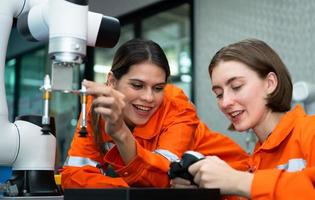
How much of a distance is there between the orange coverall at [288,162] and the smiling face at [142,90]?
0.32 meters

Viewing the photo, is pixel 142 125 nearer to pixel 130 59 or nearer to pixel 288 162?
pixel 130 59

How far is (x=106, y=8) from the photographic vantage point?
4.08 meters

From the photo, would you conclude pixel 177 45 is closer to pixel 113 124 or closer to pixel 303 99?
pixel 303 99

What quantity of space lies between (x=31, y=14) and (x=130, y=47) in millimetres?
464

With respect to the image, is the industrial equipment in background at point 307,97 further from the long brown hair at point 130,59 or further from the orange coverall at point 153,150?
the long brown hair at point 130,59

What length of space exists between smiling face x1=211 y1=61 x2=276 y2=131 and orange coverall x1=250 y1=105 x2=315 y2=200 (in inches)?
2.9

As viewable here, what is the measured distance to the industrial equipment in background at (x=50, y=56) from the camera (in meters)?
0.71

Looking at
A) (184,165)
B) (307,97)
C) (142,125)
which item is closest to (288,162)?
(184,165)

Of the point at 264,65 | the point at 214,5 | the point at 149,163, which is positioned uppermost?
the point at 214,5

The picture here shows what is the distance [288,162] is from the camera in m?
0.95

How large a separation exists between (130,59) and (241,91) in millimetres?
355

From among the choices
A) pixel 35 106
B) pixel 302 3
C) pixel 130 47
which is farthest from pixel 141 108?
pixel 35 106

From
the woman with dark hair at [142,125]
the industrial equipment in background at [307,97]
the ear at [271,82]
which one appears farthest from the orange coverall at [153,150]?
the industrial equipment in background at [307,97]

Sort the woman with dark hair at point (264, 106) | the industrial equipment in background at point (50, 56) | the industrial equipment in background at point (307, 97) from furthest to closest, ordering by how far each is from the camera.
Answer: the industrial equipment in background at point (307, 97) → the woman with dark hair at point (264, 106) → the industrial equipment in background at point (50, 56)
